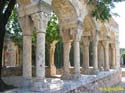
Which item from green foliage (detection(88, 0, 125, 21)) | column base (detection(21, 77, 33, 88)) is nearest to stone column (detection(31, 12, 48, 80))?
column base (detection(21, 77, 33, 88))

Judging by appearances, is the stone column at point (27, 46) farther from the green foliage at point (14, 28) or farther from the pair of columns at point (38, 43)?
the green foliage at point (14, 28)

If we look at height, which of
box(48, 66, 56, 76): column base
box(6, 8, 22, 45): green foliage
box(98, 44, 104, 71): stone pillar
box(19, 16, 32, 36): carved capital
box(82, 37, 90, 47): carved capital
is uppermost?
box(6, 8, 22, 45): green foliage

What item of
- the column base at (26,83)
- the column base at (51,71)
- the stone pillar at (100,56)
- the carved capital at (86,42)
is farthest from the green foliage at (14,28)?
the column base at (26,83)

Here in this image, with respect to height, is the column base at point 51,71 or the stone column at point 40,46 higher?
the stone column at point 40,46

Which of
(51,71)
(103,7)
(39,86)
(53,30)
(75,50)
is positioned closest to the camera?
(39,86)

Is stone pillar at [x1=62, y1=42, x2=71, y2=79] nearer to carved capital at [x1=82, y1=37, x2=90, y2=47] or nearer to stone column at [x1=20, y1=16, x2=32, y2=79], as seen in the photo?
carved capital at [x1=82, y1=37, x2=90, y2=47]

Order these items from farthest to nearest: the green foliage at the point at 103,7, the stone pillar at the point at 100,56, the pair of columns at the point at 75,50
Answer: the stone pillar at the point at 100,56
the pair of columns at the point at 75,50
the green foliage at the point at 103,7

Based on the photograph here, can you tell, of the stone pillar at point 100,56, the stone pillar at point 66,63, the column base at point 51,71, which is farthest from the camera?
the stone pillar at point 100,56

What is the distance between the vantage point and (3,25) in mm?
11719

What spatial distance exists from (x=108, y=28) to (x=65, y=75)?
870 cm

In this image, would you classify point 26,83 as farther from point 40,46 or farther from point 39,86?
point 40,46

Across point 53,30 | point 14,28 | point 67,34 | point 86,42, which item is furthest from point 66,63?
point 14,28

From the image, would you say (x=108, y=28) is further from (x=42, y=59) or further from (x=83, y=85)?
(x=42, y=59)

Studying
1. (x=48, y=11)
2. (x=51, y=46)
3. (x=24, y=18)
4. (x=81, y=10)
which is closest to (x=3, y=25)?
(x=24, y=18)
